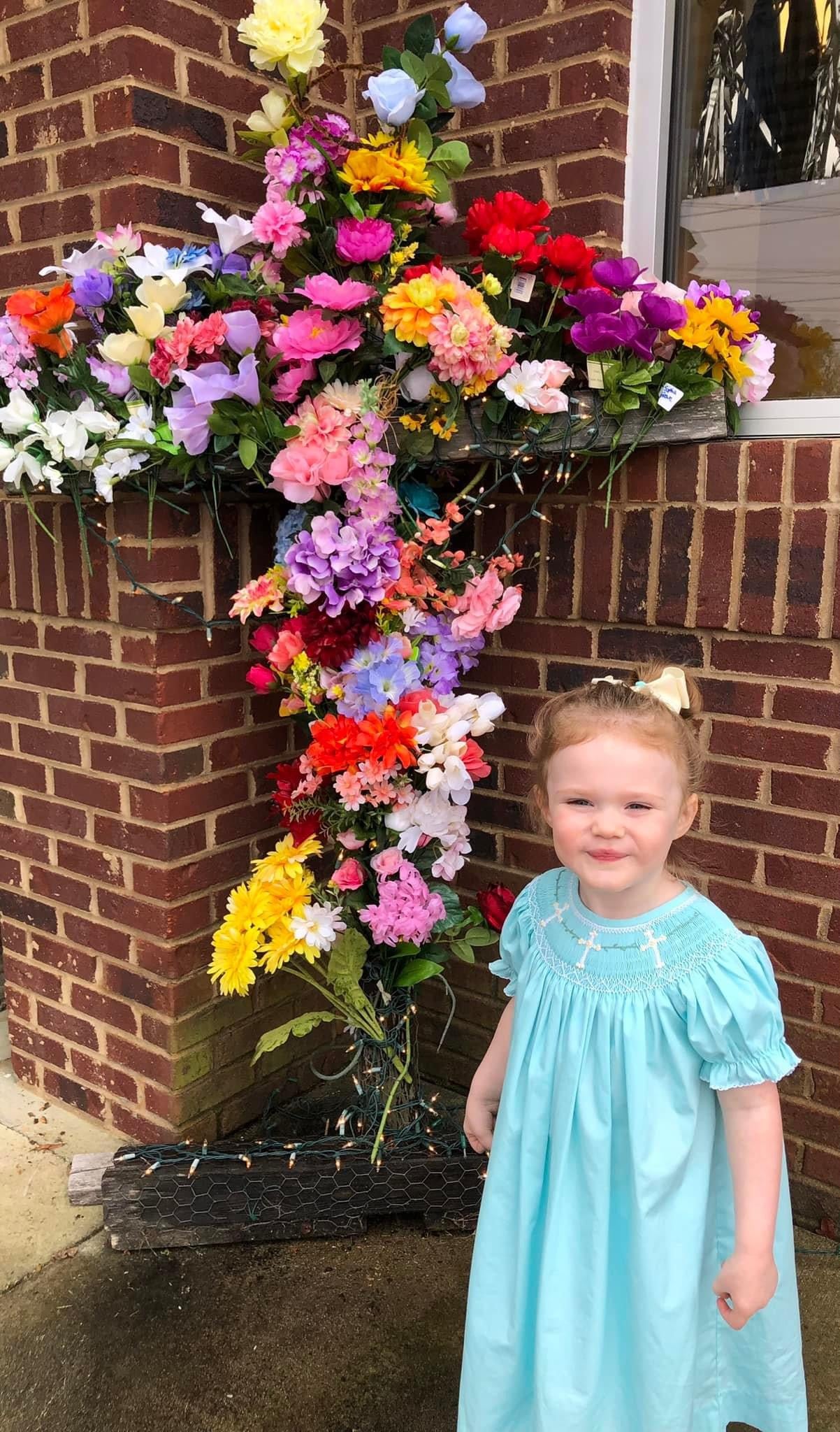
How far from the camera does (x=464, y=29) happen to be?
1.92 metres

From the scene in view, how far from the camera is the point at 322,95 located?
96.7 inches

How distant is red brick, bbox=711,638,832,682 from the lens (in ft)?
6.69

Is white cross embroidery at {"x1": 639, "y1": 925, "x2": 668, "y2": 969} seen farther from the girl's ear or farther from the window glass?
the window glass

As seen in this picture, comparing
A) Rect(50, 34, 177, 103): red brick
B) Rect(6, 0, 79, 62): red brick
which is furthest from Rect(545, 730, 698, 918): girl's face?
Rect(6, 0, 79, 62): red brick

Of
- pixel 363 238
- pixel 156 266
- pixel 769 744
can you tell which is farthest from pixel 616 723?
pixel 156 266

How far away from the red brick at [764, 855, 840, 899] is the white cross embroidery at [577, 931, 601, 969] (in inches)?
32.1

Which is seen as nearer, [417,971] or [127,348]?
[127,348]

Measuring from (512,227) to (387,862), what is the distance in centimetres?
125

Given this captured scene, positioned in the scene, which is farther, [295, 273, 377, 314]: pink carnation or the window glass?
the window glass

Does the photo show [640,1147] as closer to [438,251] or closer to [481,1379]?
[481,1379]

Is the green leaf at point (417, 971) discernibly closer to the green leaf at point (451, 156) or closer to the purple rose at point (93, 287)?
the purple rose at point (93, 287)

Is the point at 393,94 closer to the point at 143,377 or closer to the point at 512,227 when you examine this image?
the point at 512,227

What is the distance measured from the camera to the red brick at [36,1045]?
272 centimetres

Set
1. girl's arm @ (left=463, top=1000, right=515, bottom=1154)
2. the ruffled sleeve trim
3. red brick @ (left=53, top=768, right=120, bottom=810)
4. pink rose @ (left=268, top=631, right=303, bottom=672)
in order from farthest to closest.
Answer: red brick @ (left=53, top=768, right=120, bottom=810)
pink rose @ (left=268, top=631, right=303, bottom=672)
girl's arm @ (left=463, top=1000, right=515, bottom=1154)
the ruffled sleeve trim
